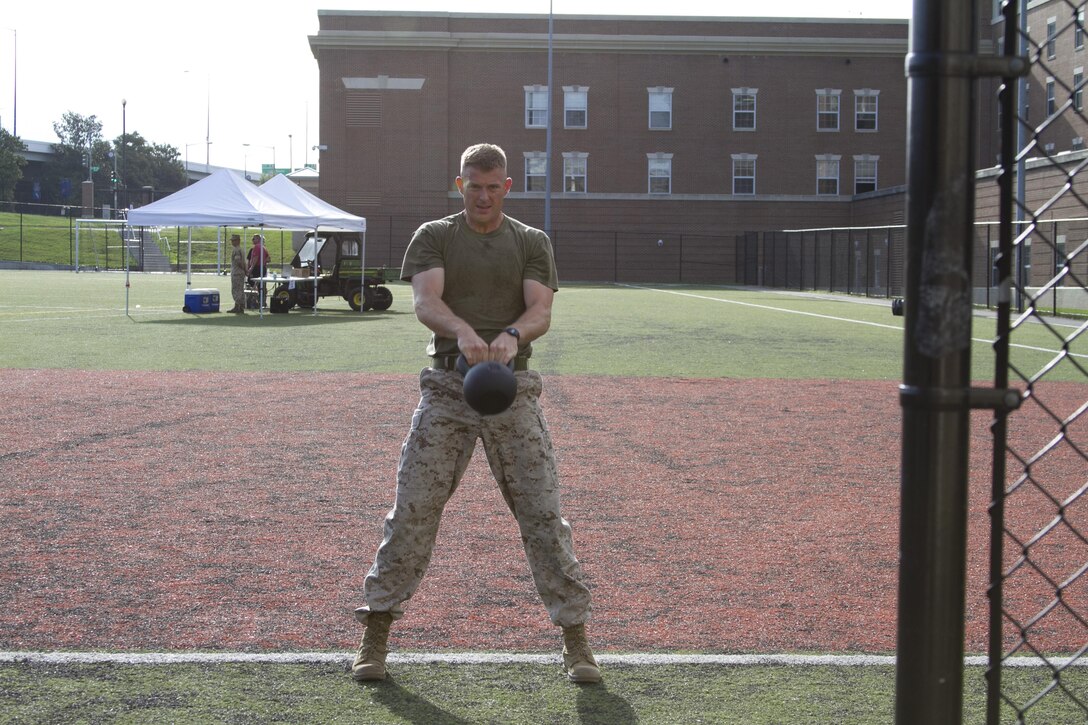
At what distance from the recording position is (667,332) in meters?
22.9

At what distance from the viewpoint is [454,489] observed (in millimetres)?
4430

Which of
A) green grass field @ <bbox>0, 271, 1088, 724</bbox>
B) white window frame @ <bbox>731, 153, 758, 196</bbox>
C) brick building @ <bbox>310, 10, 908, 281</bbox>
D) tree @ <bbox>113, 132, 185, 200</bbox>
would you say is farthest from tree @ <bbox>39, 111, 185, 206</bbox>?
green grass field @ <bbox>0, 271, 1088, 724</bbox>

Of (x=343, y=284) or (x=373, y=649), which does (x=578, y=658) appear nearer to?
(x=373, y=649)

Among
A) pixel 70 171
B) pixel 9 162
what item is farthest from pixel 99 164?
pixel 9 162

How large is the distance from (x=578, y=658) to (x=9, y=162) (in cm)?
9985

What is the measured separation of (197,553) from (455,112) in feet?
175

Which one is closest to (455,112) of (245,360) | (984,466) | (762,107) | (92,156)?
(762,107)

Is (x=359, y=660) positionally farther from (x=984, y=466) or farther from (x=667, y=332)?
(x=667, y=332)

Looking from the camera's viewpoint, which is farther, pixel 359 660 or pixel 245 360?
pixel 245 360

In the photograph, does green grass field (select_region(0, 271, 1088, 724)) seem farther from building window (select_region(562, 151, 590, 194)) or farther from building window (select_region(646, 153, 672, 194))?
building window (select_region(646, 153, 672, 194))

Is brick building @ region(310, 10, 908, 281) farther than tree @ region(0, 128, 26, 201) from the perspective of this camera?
No

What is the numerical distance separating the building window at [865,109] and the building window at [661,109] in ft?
28.9

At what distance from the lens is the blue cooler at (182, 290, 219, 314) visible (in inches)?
1062

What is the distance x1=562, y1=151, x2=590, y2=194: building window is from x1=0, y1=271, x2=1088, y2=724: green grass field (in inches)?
667
